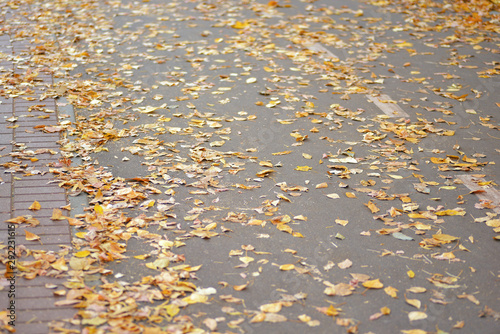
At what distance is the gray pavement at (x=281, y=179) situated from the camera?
3.36 m

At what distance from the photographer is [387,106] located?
6.26 metres

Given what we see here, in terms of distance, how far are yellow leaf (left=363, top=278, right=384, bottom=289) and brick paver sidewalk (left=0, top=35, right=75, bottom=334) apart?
199cm

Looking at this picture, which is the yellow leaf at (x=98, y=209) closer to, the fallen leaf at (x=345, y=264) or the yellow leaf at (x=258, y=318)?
the yellow leaf at (x=258, y=318)

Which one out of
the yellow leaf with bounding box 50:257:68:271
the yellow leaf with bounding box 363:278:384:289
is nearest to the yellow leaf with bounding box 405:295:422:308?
the yellow leaf with bounding box 363:278:384:289

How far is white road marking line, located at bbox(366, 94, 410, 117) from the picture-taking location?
6066 mm

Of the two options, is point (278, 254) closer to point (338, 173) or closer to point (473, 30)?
point (338, 173)

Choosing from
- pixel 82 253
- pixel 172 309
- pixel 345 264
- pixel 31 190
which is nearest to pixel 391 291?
pixel 345 264

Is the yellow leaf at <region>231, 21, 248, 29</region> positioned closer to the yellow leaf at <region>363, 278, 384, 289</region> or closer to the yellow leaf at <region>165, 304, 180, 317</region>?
the yellow leaf at <region>363, 278, 384, 289</region>

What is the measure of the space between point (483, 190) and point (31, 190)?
409 cm

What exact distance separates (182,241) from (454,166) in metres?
2.83

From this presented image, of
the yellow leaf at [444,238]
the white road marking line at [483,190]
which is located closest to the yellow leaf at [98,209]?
the yellow leaf at [444,238]

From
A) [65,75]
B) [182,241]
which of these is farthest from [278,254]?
[65,75]

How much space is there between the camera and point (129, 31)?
30.5 ft

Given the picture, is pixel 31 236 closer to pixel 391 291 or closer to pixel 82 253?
pixel 82 253
